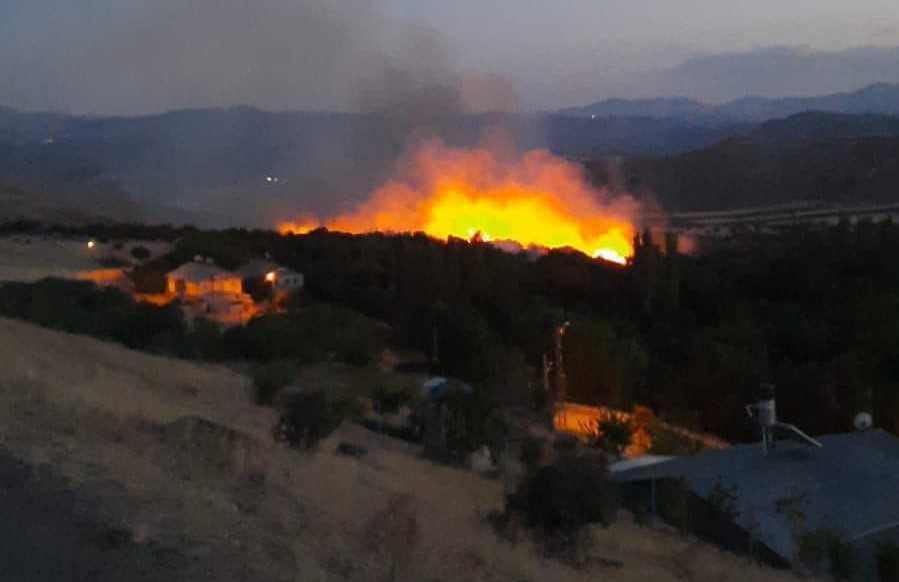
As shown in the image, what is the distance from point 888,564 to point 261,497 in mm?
7818

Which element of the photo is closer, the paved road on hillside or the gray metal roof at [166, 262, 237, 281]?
the paved road on hillside

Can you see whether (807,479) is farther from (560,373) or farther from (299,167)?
(299,167)

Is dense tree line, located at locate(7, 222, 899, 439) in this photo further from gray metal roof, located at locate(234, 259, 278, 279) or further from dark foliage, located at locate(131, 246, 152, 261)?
dark foliage, located at locate(131, 246, 152, 261)

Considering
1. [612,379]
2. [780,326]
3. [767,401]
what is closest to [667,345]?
[780,326]

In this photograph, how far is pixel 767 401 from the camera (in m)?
20.8

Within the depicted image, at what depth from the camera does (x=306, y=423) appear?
14.8 m

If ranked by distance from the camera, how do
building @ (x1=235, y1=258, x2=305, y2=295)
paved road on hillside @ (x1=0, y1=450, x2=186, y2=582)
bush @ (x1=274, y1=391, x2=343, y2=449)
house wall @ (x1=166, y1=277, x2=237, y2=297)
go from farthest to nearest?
building @ (x1=235, y1=258, x2=305, y2=295) < house wall @ (x1=166, y1=277, x2=237, y2=297) < bush @ (x1=274, y1=391, x2=343, y2=449) < paved road on hillside @ (x1=0, y1=450, x2=186, y2=582)

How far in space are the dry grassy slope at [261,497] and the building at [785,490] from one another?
96cm

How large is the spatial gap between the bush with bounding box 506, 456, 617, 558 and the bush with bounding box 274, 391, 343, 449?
3420mm

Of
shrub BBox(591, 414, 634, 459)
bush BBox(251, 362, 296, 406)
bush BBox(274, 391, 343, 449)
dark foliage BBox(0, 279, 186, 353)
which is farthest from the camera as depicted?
dark foliage BBox(0, 279, 186, 353)

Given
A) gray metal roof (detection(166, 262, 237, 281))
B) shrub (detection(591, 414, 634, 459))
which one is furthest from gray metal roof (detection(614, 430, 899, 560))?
gray metal roof (detection(166, 262, 237, 281))

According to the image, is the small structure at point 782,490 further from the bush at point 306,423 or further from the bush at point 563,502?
the bush at point 306,423

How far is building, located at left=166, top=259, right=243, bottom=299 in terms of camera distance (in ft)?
152

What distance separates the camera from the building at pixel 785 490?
16233 millimetres
